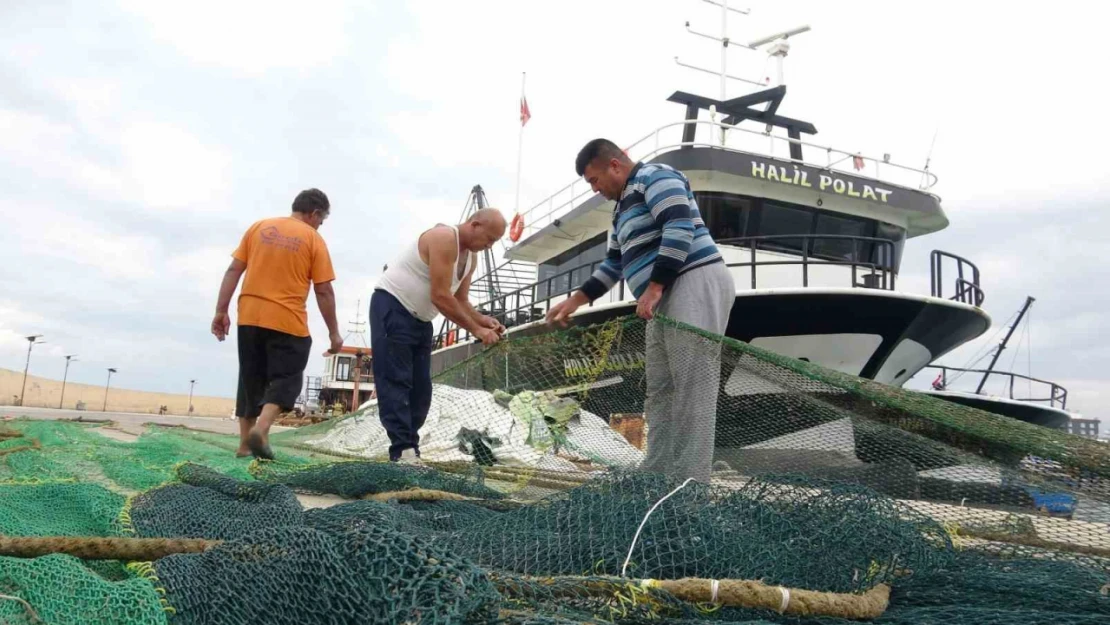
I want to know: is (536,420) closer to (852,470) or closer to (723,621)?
(852,470)

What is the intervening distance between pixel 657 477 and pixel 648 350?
1467 mm

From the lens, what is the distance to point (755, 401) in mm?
3031

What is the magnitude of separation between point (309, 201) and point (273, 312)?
2.61 feet

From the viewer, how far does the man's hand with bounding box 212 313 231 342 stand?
4.36 m

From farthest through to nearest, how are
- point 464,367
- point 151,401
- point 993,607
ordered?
point 151,401, point 464,367, point 993,607

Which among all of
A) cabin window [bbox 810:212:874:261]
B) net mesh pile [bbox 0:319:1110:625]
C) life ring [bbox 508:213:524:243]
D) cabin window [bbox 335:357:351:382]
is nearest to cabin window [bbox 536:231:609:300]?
Result: life ring [bbox 508:213:524:243]

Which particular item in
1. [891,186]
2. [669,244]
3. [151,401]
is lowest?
[151,401]

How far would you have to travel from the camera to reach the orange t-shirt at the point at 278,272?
4.01 metres

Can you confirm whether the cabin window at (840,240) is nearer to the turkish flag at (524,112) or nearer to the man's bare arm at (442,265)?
the man's bare arm at (442,265)

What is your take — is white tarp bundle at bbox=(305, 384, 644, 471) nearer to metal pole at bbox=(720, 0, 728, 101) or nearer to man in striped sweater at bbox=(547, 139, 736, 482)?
man in striped sweater at bbox=(547, 139, 736, 482)

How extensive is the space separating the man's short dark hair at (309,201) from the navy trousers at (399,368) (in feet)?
3.13

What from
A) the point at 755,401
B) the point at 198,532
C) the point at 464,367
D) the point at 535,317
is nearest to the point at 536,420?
the point at 464,367

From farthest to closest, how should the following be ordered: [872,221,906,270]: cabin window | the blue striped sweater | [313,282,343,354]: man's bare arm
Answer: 1. [872,221,906,270]: cabin window
2. [313,282,343,354]: man's bare arm
3. the blue striped sweater

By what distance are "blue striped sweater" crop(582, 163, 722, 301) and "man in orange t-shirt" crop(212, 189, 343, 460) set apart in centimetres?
188
